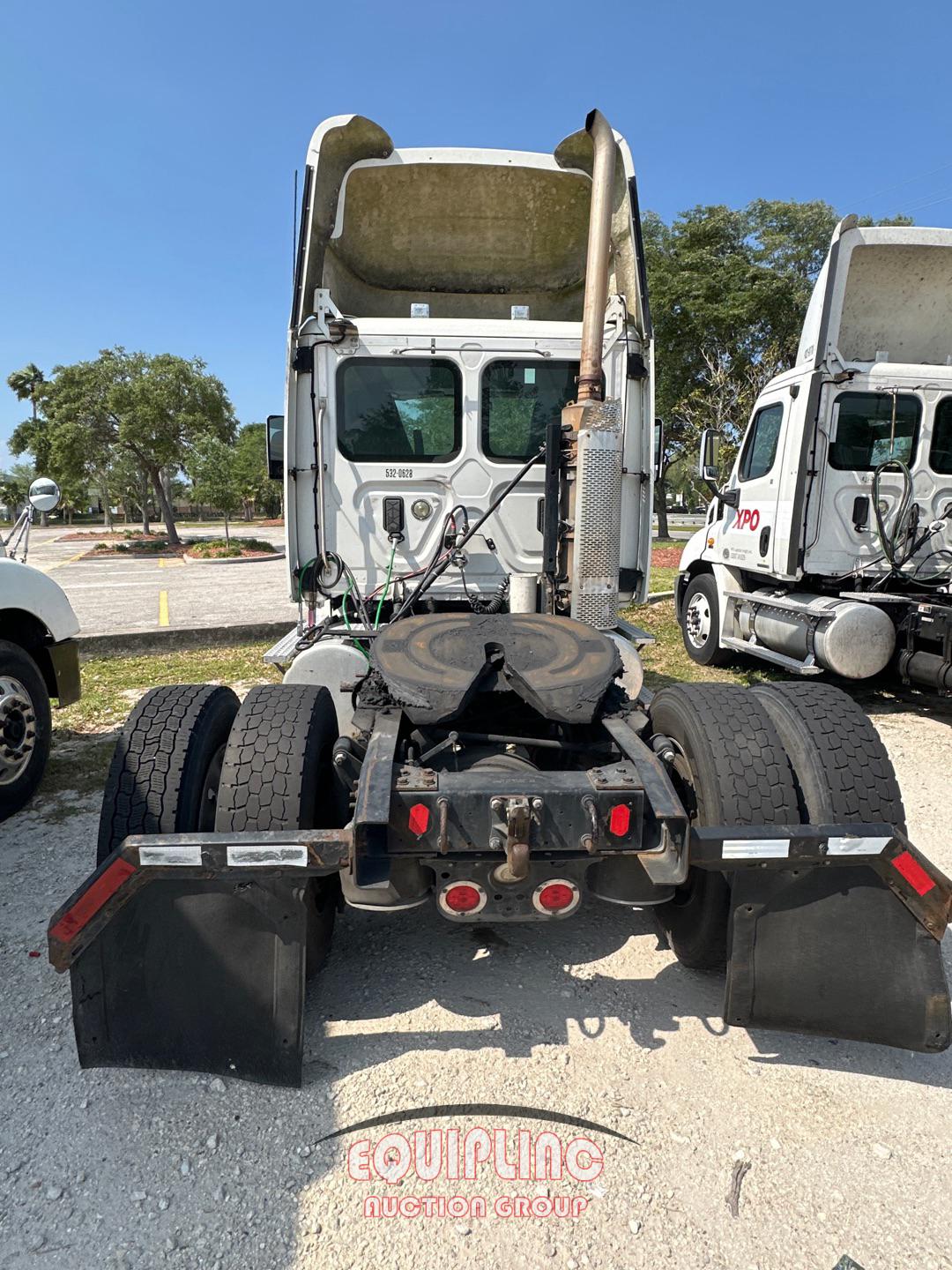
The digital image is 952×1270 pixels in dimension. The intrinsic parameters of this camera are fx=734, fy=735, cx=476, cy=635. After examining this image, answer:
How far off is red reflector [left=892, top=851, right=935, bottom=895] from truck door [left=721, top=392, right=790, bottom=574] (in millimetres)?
5227

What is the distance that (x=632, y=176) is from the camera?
457 centimetres

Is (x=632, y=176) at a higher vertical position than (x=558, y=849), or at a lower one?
higher

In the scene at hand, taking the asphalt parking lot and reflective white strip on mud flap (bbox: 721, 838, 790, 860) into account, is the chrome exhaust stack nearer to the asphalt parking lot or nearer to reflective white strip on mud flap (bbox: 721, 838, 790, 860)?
reflective white strip on mud flap (bbox: 721, 838, 790, 860)

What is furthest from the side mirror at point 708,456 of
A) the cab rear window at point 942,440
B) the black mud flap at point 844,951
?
the black mud flap at point 844,951

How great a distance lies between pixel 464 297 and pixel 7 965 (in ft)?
17.1

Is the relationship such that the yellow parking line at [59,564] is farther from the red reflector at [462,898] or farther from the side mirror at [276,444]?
the red reflector at [462,898]

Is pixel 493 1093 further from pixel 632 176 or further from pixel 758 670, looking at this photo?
pixel 758 670

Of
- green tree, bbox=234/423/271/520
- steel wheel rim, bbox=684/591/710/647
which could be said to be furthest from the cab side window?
green tree, bbox=234/423/271/520

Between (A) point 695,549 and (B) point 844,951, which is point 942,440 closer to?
(A) point 695,549

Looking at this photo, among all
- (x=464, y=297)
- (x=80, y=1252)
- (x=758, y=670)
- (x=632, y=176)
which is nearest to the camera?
(x=80, y=1252)

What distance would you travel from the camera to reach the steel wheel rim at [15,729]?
14.5ft

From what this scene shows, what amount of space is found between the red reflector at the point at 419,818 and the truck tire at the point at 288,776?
0.52 m

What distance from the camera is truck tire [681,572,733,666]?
855cm

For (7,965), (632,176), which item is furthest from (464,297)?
(7,965)
